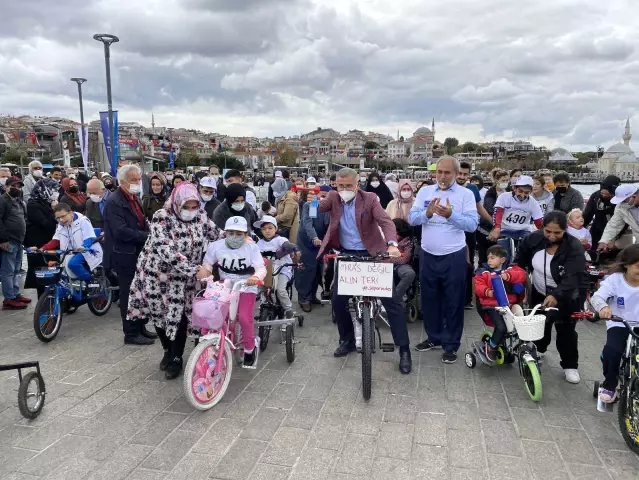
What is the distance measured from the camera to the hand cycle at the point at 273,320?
4.26m

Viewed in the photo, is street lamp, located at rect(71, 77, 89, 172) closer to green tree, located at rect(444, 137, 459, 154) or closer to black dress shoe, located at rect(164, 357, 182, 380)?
black dress shoe, located at rect(164, 357, 182, 380)

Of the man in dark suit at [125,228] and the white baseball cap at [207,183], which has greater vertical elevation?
the white baseball cap at [207,183]

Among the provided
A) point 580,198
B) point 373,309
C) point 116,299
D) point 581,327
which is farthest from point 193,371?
point 580,198

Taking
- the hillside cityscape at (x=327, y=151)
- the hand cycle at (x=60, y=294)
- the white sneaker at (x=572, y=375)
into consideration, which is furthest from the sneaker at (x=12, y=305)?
the hillside cityscape at (x=327, y=151)

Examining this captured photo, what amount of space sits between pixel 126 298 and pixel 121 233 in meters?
0.83

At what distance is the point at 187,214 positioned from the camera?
3887mm

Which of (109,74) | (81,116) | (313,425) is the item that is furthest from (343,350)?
(81,116)

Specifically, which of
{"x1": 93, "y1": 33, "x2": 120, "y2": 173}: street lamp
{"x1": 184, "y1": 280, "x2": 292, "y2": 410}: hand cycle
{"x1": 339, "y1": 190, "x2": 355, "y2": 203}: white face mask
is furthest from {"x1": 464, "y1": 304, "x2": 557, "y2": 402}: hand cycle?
{"x1": 93, "y1": 33, "x2": 120, "y2": 173}: street lamp

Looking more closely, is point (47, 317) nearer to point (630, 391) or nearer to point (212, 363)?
point (212, 363)

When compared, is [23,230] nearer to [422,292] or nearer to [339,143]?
[422,292]

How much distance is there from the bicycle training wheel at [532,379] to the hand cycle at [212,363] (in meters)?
2.23

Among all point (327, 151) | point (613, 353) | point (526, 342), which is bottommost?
point (526, 342)

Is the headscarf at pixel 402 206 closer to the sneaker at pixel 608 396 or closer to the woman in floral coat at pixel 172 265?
the woman in floral coat at pixel 172 265

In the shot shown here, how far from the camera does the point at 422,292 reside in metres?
4.53
